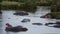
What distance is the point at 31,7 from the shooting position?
394cm

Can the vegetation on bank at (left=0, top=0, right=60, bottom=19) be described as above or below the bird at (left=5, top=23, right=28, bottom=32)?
above

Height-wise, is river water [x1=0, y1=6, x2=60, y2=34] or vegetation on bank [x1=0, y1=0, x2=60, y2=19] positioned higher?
vegetation on bank [x1=0, y1=0, x2=60, y2=19]

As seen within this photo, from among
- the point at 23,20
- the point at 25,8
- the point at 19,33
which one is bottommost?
the point at 19,33

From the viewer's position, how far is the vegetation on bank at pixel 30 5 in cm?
390

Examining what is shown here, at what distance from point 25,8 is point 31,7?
124 mm

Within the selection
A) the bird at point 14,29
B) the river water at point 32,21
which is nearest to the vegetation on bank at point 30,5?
the river water at point 32,21

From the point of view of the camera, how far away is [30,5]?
3928 mm

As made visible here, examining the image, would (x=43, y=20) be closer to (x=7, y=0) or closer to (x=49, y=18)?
(x=49, y=18)

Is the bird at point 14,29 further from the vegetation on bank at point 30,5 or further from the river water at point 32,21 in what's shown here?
the vegetation on bank at point 30,5

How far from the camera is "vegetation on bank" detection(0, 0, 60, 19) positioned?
3904 millimetres

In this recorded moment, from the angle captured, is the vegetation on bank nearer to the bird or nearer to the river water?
the river water

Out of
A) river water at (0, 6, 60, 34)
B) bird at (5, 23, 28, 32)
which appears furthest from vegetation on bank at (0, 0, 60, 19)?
bird at (5, 23, 28, 32)

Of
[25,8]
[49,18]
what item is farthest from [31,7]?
[49,18]

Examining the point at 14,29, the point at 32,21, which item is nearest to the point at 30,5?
the point at 32,21
